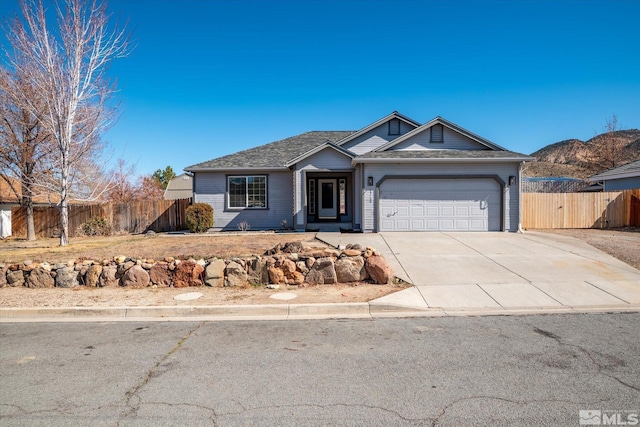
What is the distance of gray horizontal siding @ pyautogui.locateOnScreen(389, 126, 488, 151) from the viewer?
55.7 feet

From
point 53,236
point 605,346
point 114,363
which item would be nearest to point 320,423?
point 114,363

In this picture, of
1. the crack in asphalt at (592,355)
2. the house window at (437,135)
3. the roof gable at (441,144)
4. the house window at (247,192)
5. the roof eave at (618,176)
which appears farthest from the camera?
the roof eave at (618,176)

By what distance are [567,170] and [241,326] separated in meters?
65.5

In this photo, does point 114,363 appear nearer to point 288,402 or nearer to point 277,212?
point 288,402

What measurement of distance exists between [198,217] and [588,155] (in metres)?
43.6

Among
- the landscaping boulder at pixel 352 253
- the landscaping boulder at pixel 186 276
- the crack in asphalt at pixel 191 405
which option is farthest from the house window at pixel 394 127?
the crack in asphalt at pixel 191 405

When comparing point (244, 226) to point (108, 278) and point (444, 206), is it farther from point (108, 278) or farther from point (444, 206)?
point (108, 278)

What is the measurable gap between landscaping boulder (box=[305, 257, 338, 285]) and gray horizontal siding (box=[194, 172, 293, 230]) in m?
11.1

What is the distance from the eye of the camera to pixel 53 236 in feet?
64.5

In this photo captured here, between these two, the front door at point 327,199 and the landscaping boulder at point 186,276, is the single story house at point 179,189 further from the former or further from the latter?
the landscaping boulder at point 186,276

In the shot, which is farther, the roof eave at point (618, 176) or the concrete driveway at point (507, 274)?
the roof eave at point (618, 176)

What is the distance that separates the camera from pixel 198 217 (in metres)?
18.2

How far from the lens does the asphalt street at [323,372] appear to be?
334 centimetres
